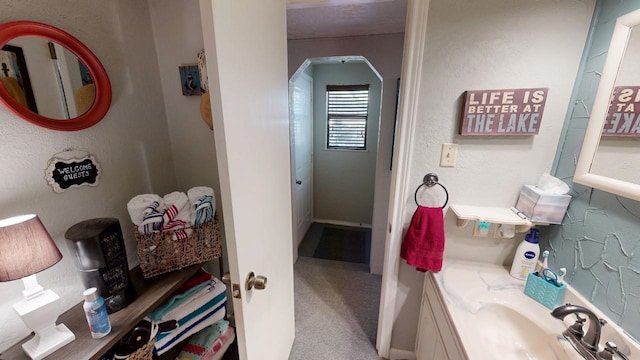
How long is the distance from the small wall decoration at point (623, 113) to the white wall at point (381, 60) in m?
1.26

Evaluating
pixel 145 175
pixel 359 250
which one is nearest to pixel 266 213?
pixel 145 175

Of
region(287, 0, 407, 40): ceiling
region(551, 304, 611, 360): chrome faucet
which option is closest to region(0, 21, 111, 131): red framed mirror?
region(287, 0, 407, 40): ceiling

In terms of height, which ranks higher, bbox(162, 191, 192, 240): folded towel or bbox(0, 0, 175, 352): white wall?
bbox(0, 0, 175, 352): white wall

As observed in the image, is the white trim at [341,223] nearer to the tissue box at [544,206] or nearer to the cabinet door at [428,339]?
the cabinet door at [428,339]

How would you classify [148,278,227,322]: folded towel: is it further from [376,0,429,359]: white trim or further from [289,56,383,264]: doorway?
[289,56,383,264]: doorway

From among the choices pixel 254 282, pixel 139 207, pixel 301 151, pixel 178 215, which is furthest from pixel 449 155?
pixel 301 151

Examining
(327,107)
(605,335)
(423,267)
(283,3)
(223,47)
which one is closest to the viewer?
(223,47)

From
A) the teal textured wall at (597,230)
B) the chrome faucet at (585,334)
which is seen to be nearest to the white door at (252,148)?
the chrome faucet at (585,334)

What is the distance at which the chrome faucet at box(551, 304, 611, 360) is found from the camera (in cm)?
72

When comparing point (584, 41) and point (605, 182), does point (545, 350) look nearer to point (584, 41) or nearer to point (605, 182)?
point (605, 182)

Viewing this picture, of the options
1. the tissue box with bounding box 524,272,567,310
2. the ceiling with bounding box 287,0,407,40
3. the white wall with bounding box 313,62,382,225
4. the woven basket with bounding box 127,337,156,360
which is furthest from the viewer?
the white wall with bounding box 313,62,382,225

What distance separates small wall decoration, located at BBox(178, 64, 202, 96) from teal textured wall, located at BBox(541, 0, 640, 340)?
170 centimetres

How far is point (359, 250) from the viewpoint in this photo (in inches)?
111

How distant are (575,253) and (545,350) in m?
0.40
